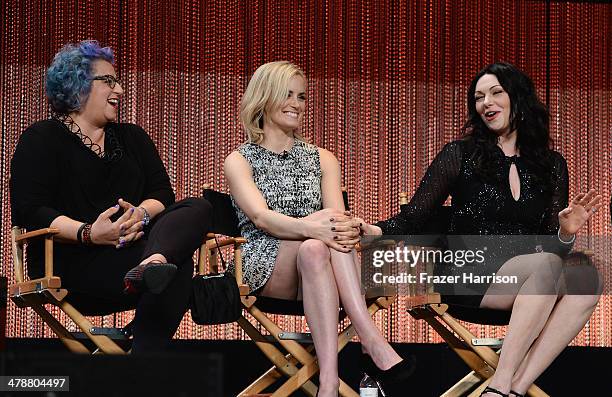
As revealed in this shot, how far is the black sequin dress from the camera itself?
3789 millimetres

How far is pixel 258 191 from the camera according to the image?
3.81 metres

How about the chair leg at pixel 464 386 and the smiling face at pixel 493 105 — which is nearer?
the chair leg at pixel 464 386

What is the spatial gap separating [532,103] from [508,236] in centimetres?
52

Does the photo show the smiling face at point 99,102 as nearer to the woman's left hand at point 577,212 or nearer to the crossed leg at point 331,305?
the crossed leg at point 331,305

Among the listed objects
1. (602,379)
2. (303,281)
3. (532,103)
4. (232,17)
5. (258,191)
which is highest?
(232,17)

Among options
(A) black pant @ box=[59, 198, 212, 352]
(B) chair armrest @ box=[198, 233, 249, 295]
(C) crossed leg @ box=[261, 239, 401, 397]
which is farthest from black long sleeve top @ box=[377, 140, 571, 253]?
(A) black pant @ box=[59, 198, 212, 352]

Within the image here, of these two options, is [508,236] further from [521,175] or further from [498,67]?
[498,67]

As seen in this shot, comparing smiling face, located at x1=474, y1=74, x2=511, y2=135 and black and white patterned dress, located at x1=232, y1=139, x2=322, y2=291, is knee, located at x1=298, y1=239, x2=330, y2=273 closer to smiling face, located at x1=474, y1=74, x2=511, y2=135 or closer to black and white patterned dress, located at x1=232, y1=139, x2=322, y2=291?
black and white patterned dress, located at x1=232, y1=139, x2=322, y2=291

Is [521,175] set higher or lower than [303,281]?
higher

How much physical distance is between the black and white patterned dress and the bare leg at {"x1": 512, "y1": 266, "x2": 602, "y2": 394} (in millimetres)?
939

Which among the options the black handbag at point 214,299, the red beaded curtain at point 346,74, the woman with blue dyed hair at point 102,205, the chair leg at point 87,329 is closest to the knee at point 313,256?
the black handbag at point 214,299

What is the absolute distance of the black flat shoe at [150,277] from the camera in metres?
3.02

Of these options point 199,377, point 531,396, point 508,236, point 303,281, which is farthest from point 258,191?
point 199,377

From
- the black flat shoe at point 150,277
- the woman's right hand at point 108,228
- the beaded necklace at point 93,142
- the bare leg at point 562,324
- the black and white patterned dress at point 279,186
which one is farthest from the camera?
the black and white patterned dress at point 279,186
